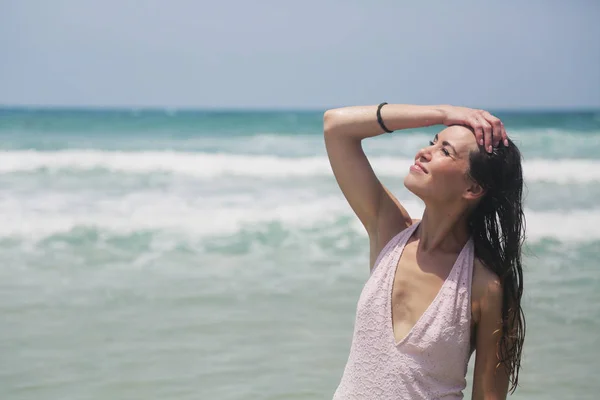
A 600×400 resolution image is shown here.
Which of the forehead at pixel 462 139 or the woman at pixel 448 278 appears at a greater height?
the forehead at pixel 462 139

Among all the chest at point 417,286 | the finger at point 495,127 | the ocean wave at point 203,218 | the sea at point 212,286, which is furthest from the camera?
the ocean wave at point 203,218

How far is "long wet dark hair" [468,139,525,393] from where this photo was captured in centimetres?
224

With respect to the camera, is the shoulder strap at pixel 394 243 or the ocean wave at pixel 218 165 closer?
the shoulder strap at pixel 394 243

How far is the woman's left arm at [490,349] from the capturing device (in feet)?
7.36

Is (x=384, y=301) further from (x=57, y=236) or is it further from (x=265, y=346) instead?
(x=57, y=236)

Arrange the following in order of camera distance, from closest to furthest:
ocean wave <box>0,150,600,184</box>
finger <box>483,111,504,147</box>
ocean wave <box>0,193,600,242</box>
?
finger <box>483,111,504,147</box>, ocean wave <box>0,193,600,242</box>, ocean wave <box>0,150,600,184</box>

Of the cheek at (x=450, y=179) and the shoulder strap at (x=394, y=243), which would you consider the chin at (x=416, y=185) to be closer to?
the cheek at (x=450, y=179)

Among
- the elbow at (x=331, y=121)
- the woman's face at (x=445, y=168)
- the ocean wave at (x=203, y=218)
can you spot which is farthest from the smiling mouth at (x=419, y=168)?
the ocean wave at (x=203, y=218)

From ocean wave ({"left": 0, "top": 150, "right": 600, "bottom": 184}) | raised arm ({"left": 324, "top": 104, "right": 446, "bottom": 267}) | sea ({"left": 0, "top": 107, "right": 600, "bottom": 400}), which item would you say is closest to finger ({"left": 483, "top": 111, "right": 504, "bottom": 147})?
raised arm ({"left": 324, "top": 104, "right": 446, "bottom": 267})

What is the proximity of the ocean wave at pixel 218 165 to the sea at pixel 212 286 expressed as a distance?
0.86 metres

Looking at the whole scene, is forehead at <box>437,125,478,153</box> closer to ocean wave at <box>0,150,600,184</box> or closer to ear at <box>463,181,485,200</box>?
ear at <box>463,181,485,200</box>

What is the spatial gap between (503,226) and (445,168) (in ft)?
0.91

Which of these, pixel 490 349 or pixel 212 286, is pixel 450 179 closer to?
pixel 490 349

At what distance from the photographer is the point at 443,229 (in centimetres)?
236
